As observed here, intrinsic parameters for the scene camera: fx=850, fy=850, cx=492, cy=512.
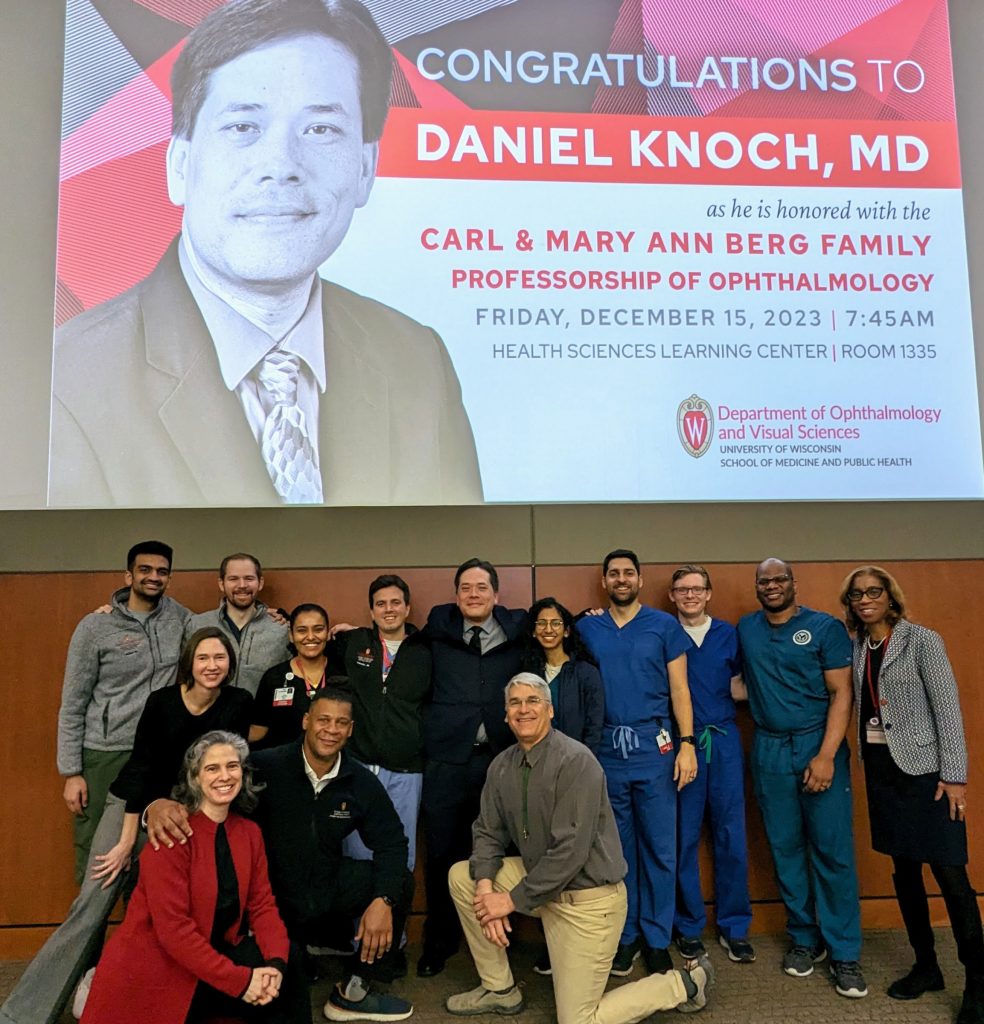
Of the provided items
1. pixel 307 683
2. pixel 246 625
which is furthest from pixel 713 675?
pixel 246 625

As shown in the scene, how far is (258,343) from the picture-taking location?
3543 millimetres

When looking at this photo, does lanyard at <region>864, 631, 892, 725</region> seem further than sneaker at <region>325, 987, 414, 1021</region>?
Yes

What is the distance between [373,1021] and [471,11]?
3.94m

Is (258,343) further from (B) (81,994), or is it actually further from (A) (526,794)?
(B) (81,994)

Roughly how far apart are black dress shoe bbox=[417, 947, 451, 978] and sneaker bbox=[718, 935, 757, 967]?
1.02 m

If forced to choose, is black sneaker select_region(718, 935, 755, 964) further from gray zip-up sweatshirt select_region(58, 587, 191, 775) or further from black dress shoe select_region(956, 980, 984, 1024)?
gray zip-up sweatshirt select_region(58, 587, 191, 775)

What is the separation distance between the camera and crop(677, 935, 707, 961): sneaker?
2898 mm

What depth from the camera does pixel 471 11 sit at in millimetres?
3748

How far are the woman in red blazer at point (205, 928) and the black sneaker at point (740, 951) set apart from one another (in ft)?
5.15

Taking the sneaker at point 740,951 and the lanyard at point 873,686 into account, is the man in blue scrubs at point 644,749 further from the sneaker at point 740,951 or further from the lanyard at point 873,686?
the lanyard at point 873,686

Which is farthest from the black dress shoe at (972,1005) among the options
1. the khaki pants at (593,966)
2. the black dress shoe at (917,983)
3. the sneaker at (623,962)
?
the sneaker at (623,962)

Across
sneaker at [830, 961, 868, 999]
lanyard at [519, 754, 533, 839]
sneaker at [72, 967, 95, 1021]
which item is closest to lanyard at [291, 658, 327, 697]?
lanyard at [519, 754, 533, 839]

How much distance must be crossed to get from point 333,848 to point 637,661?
45.9 inches

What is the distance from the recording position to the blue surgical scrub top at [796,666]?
117 inches
